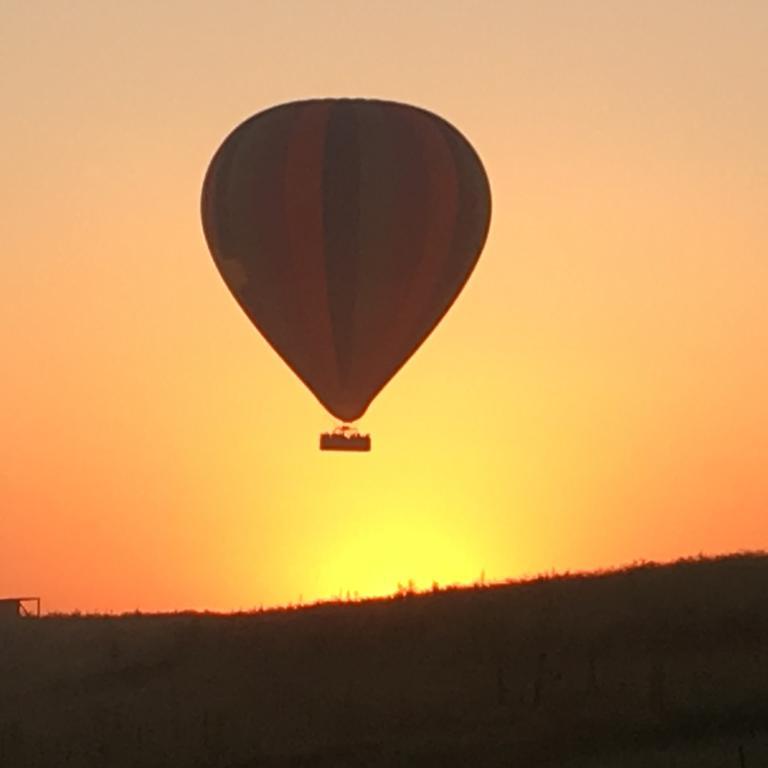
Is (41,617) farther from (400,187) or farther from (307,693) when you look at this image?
(307,693)

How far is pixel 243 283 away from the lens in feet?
123

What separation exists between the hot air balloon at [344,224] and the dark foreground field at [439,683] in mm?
6883

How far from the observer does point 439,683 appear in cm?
2517

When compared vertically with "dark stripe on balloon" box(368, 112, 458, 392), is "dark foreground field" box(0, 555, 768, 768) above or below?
below

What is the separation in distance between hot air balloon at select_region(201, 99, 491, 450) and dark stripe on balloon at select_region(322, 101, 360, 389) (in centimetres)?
2

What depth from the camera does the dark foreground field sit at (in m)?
22.5

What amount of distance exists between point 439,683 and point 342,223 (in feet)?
43.4

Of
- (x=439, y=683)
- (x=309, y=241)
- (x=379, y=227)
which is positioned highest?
(x=379, y=227)

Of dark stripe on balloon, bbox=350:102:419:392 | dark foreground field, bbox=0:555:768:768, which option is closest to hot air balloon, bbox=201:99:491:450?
dark stripe on balloon, bbox=350:102:419:392

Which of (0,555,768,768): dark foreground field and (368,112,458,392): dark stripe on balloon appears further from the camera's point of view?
(368,112,458,392): dark stripe on balloon

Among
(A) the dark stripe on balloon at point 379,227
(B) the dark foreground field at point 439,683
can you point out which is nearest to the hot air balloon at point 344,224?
(A) the dark stripe on balloon at point 379,227

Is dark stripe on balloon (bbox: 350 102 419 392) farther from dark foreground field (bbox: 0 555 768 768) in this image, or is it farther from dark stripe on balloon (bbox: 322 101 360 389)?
dark foreground field (bbox: 0 555 768 768)

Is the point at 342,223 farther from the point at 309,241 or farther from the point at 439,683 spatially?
the point at 439,683

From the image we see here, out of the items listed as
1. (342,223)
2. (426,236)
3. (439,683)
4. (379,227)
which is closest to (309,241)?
(342,223)
